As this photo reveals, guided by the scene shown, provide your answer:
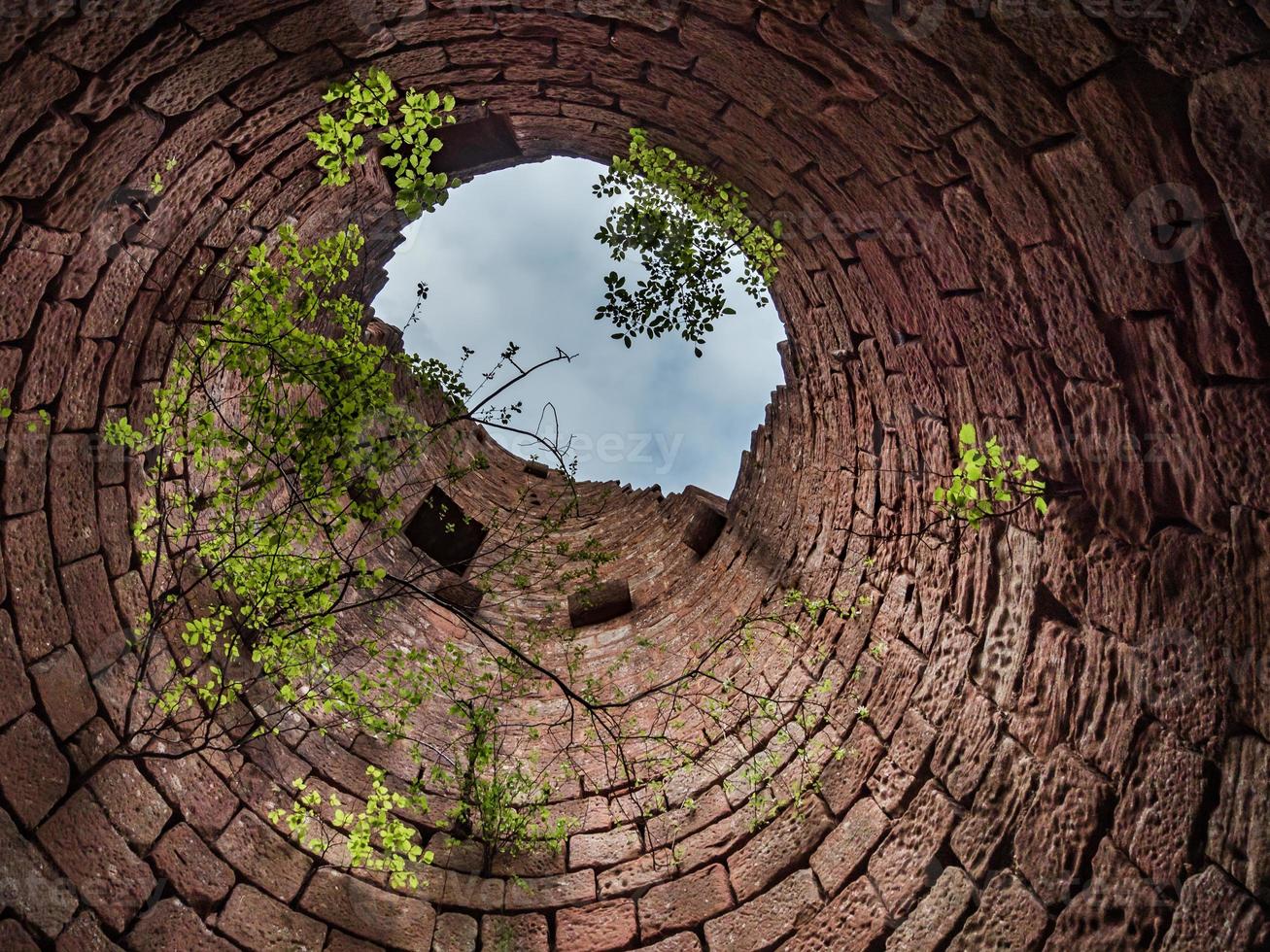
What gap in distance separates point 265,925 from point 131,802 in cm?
80

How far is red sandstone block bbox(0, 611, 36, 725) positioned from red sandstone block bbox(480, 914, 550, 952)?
7.36ft

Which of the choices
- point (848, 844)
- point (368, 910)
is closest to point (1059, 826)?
point (848, 844)

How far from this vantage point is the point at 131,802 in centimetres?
338

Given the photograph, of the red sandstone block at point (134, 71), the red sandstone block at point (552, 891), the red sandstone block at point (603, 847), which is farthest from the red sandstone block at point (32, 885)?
the red sandstone block at point (134, 71)

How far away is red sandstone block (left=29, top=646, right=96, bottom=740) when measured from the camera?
3.28 meters

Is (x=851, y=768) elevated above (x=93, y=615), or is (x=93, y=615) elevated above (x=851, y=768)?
(x=851, y=768)

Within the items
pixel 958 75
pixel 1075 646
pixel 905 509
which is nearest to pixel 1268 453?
pixel 1075 646

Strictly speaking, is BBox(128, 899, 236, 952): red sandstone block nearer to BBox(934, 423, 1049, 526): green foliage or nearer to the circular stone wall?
the circular stone wall

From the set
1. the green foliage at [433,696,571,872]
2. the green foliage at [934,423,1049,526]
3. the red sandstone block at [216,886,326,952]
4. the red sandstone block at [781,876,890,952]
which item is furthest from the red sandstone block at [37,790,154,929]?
the green foliage at [934,423,1049,526]

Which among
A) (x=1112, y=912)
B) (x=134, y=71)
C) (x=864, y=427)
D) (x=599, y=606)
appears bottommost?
(x=599, y=606)

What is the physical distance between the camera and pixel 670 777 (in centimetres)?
433

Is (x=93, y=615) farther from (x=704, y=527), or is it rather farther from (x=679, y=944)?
(x=704, y=527)

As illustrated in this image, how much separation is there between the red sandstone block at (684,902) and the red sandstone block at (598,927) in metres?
0.07

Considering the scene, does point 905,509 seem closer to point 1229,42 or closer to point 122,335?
point 1229,42
